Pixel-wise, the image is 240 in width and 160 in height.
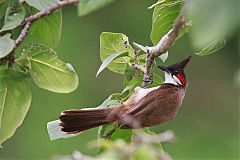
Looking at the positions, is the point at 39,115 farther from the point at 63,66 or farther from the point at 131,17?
the point at 63,66

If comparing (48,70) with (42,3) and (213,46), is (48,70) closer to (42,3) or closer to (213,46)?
(42,3)

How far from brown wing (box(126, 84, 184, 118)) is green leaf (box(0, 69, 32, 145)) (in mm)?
220

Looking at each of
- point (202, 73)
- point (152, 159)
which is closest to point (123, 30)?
point (202, 73)

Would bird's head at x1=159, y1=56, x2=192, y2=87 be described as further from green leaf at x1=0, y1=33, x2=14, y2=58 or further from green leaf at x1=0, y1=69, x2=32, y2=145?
green leaf at x1=0, y1=33, x2=14, y2=58

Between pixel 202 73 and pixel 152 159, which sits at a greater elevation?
pixel 152 159

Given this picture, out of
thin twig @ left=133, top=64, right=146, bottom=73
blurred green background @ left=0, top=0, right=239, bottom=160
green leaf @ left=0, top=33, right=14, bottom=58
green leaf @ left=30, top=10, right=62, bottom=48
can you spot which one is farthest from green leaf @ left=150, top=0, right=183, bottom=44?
blurred green background @ left=0, top=0, right=239, bottom=160

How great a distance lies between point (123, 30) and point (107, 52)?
3.86 meters

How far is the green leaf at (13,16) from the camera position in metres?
1.07

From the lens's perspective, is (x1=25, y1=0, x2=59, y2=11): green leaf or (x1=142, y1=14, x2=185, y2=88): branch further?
(x1=25, y1=0, x2=59, y2=11): green leaf

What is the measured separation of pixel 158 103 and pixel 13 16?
1.28ft

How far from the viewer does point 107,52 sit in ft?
4.07

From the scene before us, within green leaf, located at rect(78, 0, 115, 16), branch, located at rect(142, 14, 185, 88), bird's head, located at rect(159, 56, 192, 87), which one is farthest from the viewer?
bird's head, located at rect(159, 56, 192, 87)

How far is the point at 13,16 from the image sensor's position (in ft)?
3.56

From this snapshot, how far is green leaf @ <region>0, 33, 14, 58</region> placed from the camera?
1014 mm
